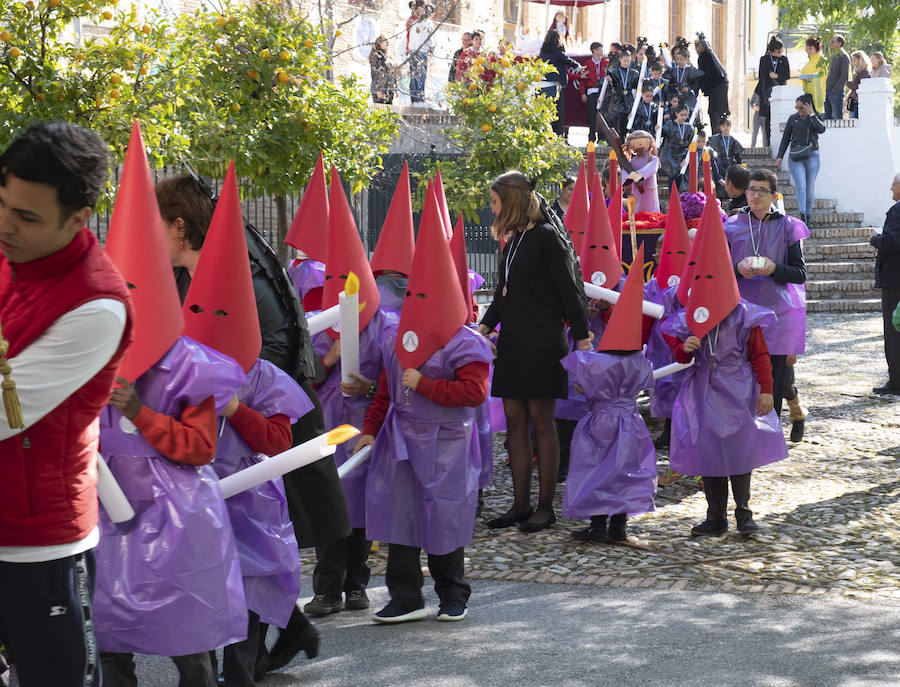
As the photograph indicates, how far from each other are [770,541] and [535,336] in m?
1.51

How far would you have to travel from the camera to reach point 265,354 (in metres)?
4.08

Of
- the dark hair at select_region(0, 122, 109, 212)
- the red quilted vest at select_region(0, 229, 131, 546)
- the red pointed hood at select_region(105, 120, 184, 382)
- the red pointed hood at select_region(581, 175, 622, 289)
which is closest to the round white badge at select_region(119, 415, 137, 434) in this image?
the red pointed hood at select_region(105, 120, 184, 382)

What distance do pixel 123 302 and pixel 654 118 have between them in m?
16.0

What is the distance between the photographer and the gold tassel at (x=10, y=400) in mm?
2402

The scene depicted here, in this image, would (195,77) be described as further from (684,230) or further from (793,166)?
(793,166)

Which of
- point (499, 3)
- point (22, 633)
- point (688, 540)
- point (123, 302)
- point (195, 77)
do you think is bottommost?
point (688, 540)

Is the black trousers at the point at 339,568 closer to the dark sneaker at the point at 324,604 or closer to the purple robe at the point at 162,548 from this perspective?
the dark sneaker at the point at 324,604

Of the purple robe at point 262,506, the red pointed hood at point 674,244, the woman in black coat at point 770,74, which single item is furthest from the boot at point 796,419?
the woman in black coat at point 770,74

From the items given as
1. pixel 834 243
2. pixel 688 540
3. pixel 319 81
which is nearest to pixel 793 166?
pixel 834 243

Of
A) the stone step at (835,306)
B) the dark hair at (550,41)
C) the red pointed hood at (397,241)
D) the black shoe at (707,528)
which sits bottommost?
the black shoe at (707,528)

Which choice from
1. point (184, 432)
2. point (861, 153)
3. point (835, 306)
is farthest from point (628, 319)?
point (861, 153)

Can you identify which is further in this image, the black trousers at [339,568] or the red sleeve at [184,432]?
the black trousers at [339,568]

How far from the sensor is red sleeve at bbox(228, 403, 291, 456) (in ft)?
12.2

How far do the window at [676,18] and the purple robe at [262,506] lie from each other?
3269cm
